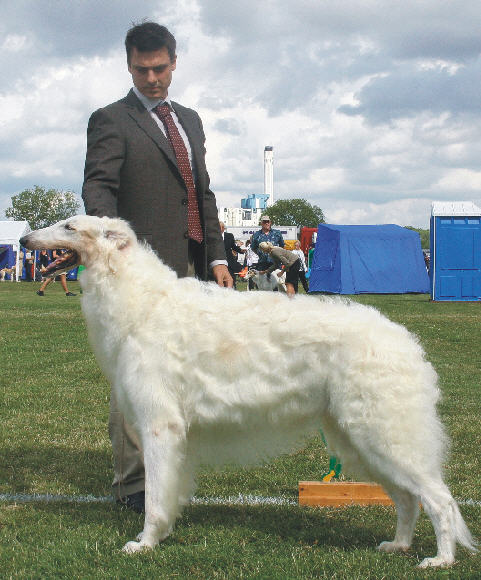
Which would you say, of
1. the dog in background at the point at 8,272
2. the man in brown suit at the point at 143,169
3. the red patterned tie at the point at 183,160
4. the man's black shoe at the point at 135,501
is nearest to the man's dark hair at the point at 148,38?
the man in brown suit at the point at 143,169

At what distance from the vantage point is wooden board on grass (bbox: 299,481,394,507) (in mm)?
4707

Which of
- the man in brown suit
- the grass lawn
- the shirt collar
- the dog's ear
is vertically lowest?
the grass lawn

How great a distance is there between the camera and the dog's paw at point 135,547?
3848 millimetres

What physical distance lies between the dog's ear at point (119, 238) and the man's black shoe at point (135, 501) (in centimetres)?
177

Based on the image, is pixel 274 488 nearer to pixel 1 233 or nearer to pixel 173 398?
pixel 173 398

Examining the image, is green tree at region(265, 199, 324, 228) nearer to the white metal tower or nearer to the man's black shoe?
the white metal tower

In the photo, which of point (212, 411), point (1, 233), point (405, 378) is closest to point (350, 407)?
point (405, 378)

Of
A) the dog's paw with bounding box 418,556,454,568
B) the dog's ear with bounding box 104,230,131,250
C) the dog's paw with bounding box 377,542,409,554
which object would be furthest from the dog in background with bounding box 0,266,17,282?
the dog's paw with bounding box 418,556,454,568

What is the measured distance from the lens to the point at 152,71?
457cm

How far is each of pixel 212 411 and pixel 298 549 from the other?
3.08 ft

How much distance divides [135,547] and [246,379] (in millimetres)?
1143

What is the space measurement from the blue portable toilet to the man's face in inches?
798

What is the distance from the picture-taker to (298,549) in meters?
3.92

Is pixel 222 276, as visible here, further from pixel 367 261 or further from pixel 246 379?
pixel 367 261
